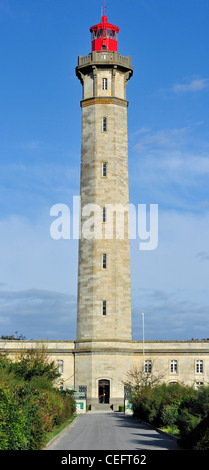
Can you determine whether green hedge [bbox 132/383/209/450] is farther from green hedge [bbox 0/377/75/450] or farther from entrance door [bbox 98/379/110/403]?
entrance door [bbox 98/379/110/403]

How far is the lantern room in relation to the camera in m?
62.9

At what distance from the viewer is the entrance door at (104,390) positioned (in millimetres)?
55844

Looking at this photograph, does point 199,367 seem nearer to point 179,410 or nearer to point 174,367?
point 174,367

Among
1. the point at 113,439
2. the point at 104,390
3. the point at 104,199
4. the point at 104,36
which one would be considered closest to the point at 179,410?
the point at 113,439

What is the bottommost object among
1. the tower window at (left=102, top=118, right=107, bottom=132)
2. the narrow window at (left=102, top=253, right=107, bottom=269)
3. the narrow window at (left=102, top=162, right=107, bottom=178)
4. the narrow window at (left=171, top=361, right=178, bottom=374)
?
the narrow window at (left=171, top=361, right=178, bottom=374)

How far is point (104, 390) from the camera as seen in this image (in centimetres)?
5616

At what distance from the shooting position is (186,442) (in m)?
23.1

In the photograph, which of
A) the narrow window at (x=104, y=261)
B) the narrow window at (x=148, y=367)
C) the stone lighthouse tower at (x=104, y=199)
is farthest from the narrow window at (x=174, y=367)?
the narrow window at (x=104, y=261)

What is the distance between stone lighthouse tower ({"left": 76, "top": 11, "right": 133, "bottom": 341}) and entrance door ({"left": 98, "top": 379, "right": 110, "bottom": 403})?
404cm

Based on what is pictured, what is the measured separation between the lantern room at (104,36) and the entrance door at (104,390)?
108ft

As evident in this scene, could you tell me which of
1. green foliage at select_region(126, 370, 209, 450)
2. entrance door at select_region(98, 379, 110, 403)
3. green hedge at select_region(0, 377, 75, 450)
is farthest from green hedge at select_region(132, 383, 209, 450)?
entrance door at select_region(98, 379, 110, 403)

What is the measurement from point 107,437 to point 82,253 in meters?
30.9

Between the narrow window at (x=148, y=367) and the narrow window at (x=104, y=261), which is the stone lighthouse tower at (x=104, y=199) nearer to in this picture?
the narrow window at (x=104, y=261)
